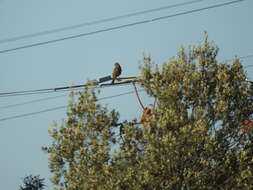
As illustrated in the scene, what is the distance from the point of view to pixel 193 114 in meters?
31.0

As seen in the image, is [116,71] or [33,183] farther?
[33,183]

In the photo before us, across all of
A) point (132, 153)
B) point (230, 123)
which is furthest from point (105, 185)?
point (230, 123)

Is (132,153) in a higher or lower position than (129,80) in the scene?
lower

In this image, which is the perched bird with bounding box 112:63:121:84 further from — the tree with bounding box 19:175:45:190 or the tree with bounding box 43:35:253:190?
the tree with bounding box 19:175:45:190

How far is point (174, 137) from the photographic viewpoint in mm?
26906

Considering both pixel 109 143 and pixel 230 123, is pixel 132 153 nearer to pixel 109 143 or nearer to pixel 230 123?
pixel 109 143

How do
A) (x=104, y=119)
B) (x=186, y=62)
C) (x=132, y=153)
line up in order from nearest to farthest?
(x=132, y=153) → (x=104, y=119) → (x=186, y=62)

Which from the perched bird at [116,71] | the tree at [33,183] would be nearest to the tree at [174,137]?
the perched bird at [116,71]

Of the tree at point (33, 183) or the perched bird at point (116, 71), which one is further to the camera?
the tree at point (33, 183)

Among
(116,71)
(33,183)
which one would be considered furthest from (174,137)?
(33,183)

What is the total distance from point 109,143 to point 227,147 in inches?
303

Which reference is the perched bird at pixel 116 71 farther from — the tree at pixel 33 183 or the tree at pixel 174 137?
the tree at pixel 33 183

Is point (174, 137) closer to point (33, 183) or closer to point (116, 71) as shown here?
point (116, 71)

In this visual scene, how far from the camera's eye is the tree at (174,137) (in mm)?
26688
